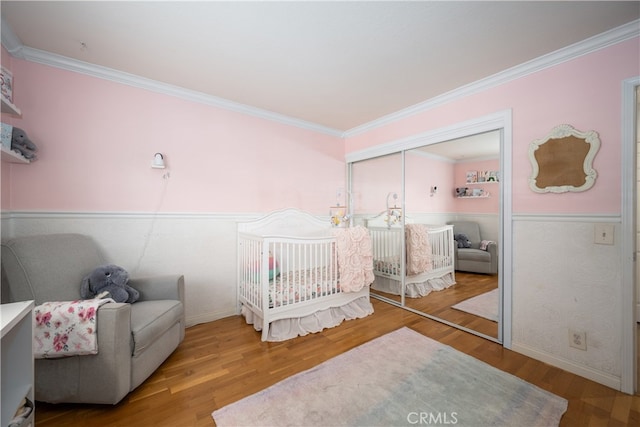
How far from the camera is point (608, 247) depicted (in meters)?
1.61

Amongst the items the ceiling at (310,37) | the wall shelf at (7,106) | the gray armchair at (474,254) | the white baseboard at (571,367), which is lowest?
the white baseboard at (571,367)

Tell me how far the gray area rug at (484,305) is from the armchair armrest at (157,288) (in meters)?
2.79

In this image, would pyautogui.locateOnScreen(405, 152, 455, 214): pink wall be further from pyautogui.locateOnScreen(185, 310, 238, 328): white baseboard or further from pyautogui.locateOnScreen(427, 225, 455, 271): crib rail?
pyautogui.locateOnScreen(185, 310, 238, 328): white baseboard

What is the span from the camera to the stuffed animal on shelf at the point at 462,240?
2535 mm

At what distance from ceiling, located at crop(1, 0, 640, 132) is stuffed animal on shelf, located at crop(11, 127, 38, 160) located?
676mm

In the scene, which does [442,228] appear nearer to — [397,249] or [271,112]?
[397,249]

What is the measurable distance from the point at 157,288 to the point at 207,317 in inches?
30.2

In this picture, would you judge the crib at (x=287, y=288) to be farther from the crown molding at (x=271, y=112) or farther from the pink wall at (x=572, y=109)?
the pink wall at (x=572, y=109)

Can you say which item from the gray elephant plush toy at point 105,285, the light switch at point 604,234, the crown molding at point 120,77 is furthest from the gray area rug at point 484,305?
the gray elephant plush toy at point 105,285

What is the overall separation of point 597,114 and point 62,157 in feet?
13.2

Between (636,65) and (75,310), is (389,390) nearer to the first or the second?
(75,310)

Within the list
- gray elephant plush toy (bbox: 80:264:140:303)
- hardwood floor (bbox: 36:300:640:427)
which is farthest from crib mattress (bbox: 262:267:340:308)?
gray elephant plush toy (bbox: 80:264:140:303)

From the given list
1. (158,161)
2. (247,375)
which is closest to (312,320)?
(247,375)

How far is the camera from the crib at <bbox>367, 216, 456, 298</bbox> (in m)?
2.81
